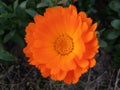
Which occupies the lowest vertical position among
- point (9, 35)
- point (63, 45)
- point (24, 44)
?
point (24, 44)

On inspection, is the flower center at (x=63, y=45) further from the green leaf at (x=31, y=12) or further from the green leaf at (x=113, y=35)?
the green leaf at (x=113, y=35)

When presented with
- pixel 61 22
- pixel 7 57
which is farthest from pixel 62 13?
pixel 7 57

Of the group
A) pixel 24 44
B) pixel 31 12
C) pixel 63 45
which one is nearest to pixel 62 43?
pixel 63 45

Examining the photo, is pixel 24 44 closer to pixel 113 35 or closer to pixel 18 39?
pixel 18 39

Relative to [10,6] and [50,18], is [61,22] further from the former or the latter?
[10,6]

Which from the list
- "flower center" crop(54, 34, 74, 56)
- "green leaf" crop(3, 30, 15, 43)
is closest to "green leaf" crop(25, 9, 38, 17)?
"green leaf" crop(3, 30, 15, 43)

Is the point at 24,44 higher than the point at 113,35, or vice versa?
the point at 113,35

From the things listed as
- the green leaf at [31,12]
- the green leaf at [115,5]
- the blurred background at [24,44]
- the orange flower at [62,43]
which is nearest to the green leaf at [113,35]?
the blurred background at [24,44]
